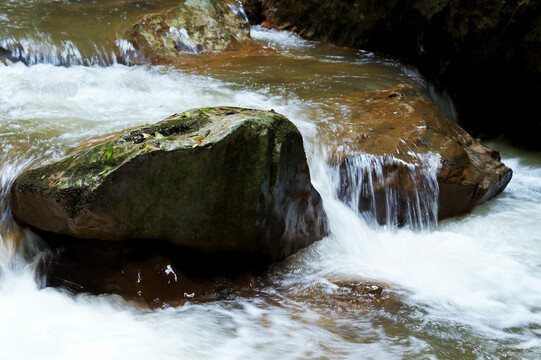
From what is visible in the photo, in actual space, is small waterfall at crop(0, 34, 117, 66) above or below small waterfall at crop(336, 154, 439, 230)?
above

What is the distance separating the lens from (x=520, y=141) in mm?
7551

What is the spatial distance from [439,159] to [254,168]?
239 cm

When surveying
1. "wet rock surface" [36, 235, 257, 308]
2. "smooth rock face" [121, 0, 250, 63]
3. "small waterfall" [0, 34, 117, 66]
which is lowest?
"wet rock surface" [36, 235, 257, 308]

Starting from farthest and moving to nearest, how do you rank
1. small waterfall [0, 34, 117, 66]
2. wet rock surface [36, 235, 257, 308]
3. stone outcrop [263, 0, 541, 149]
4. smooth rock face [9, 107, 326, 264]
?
1. small waterfall [0, 34, 117, 66]
2. stone outcrop [263, 0, 541, 149]
3. wet rock surface [36, 235, 257, 308]
4. smooth rock face [9, 107, 326, 264]

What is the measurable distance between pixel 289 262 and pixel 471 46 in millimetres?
4900

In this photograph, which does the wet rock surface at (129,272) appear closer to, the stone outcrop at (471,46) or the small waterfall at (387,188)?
the small waterfall at (387,188)

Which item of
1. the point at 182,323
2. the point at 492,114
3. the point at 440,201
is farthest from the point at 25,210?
the point at 492,114

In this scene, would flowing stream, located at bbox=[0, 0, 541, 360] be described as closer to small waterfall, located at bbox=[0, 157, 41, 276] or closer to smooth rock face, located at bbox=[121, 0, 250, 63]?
small waterfall, located at bbox=[0, 157, 41, 276]

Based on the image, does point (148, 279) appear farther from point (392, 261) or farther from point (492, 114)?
point (492, 114)

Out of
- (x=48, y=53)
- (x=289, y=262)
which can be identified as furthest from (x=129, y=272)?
(x=48, y=53)

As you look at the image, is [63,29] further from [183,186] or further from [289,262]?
[289,262]

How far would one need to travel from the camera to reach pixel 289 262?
401 centimetres

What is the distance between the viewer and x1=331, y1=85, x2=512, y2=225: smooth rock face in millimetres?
4867

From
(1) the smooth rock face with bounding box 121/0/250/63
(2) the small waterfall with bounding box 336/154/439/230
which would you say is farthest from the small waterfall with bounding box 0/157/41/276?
(1) the smooth rock face with bounding box 121/0/250/63
